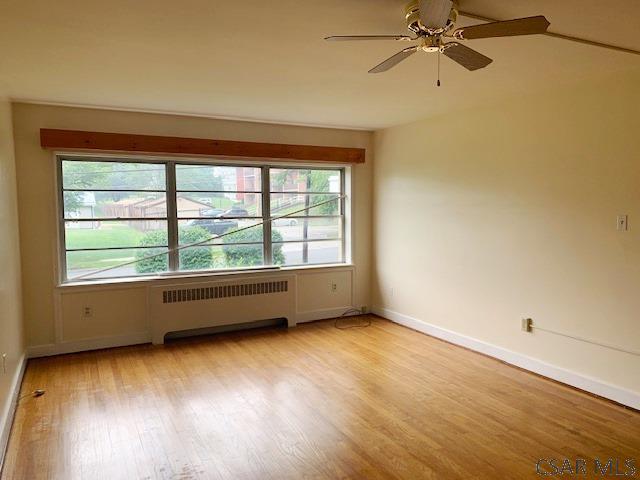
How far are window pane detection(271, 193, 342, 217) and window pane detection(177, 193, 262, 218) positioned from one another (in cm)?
22

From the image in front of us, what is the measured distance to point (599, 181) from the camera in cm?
332

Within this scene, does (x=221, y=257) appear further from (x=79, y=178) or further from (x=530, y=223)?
(x=530, y=223)

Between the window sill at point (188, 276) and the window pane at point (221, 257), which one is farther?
the window pane at point (221, 257)

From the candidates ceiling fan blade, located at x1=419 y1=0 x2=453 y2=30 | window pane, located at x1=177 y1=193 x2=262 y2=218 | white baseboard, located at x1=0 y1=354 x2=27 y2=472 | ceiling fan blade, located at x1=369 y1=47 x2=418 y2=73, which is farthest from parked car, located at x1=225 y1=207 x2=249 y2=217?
ceiling fan blade, located at x1=419 y1=0 x2=453 y2=30

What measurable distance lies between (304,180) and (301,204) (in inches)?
11.8

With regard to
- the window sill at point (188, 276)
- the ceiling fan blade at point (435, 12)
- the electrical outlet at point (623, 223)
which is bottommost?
the window sill at point (188, 276)

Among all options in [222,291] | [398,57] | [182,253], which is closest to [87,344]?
[182,253]

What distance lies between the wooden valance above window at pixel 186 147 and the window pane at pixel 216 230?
29.3 inches

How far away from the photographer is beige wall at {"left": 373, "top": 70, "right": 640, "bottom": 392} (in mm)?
3225

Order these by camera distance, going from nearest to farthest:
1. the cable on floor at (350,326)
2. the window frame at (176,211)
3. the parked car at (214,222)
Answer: the window frame at (176,211) < the parked car at (214,222) < the cable on floor at (350,326)

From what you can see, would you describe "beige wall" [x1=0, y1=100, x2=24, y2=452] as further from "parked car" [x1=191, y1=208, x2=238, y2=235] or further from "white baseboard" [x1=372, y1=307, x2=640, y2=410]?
"white baseboard" [x1=372, y1=307, x2=640, y2=410]

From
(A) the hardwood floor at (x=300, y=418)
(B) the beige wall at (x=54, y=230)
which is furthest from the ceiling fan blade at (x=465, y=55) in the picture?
(B) the beige wall at (x=54, y=230)

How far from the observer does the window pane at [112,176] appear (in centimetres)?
437

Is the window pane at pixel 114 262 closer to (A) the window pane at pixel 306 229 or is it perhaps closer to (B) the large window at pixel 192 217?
(B) the large window at pixel 192 217
